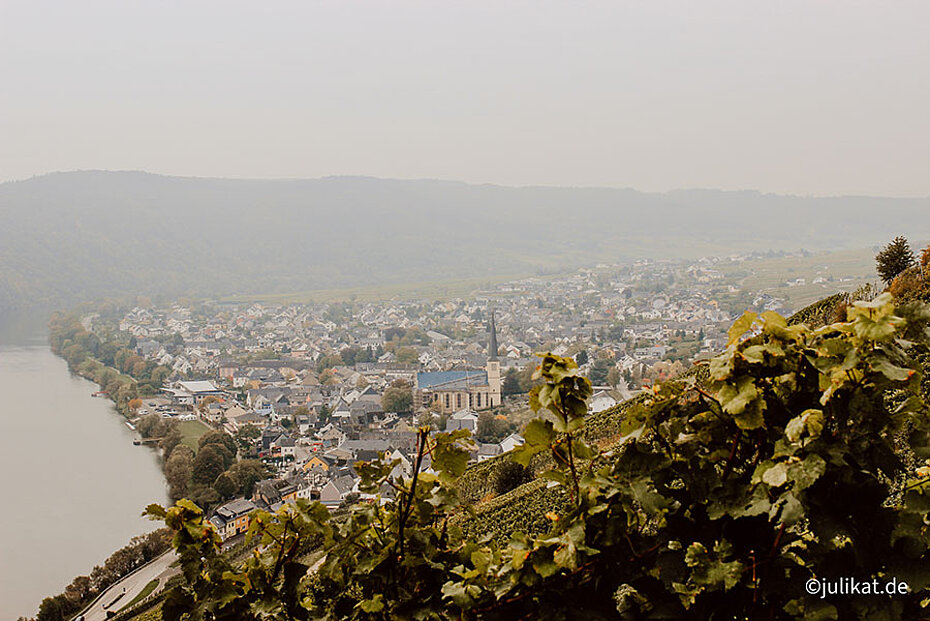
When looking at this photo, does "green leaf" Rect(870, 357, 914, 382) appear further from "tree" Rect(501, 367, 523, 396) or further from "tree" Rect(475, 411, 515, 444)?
"tree" Rect(501, 367, 523, 396)

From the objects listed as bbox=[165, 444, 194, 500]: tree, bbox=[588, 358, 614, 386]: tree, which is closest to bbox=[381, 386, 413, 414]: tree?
bbox=[588, 358, 614, 386]: tree

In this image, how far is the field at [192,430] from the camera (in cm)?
3209

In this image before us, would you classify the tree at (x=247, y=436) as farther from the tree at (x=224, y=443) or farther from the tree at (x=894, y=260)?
the tree at (x=894, y=260)

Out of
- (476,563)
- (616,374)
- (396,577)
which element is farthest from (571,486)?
(616,374)

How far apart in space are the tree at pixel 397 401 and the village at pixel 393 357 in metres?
0.08

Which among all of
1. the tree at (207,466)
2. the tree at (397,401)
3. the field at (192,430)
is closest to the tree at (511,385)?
the tree at (397,401)

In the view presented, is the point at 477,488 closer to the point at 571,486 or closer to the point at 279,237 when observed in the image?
the point at 571,486

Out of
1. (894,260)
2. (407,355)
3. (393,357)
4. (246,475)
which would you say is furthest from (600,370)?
(894,260)

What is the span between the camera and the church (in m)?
39.7

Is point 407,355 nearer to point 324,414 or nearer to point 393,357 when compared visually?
point 393,357

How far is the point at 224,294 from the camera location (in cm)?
10456

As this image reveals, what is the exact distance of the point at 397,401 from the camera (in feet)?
132

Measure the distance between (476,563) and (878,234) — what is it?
15720cm

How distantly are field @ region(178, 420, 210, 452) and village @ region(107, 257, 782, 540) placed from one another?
0.58 m
